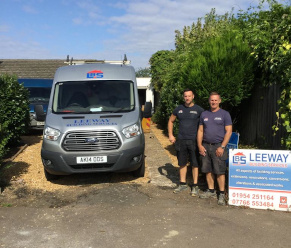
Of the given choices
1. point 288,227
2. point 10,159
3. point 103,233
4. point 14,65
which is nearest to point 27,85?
point 10,159

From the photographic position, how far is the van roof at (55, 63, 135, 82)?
708 cm

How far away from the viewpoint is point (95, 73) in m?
7.16

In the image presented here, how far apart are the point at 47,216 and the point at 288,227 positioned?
3.58 metres

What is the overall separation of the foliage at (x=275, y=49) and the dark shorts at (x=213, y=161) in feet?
3.59

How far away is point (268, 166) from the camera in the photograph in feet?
16.3

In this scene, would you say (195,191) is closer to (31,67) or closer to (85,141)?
(85,141)

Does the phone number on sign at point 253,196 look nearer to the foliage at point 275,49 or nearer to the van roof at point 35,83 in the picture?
the foliage at point 275,49

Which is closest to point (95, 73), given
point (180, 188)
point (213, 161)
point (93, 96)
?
point (93, 96)

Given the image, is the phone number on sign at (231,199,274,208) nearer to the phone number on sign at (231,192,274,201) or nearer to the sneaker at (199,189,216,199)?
the phone number on sign at (231,192,274,201)

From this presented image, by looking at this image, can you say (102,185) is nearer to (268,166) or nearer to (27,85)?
(268,166)

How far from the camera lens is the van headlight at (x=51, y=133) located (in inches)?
234

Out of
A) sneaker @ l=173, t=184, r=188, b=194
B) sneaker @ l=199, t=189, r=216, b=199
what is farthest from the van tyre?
sneaker @ l=199, t=189, r=216, b=199

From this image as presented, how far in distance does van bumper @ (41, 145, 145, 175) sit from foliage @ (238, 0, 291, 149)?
2766mm

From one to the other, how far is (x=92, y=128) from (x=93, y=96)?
121 cm
